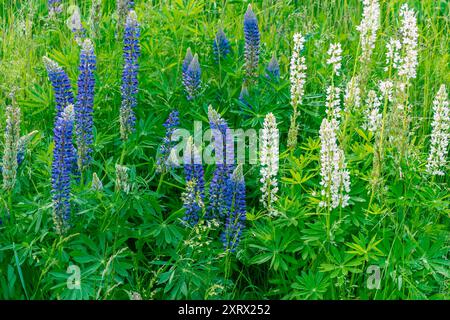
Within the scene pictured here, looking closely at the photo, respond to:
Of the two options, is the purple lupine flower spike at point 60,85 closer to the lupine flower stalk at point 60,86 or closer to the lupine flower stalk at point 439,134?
the lupine flower stalk at point 60,86

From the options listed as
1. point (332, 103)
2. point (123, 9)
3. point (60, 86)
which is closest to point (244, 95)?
point (332, 103)

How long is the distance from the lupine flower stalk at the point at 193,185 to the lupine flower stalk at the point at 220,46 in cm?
92

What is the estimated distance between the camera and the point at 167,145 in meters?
3.33

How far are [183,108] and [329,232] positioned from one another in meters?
1.07

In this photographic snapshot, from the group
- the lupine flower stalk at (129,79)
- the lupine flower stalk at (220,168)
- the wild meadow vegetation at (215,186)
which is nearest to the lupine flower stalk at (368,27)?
the wild meadow vegetation at (215,186)

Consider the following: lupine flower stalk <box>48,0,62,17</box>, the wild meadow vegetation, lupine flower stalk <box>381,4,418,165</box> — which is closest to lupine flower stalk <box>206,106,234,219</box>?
the wild meadow vegetation

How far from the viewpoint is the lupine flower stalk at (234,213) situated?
3043 millimetres

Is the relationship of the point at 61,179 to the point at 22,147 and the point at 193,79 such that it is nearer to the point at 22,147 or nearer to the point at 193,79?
the point at 22,147

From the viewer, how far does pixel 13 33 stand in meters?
4.42

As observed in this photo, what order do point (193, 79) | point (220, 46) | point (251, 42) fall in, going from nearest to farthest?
point (193, 79), point (251, 42), point (220, 46)

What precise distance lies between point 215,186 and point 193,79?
678 millimetres

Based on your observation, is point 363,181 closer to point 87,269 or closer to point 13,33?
point 87,269

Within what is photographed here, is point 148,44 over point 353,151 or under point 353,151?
over
